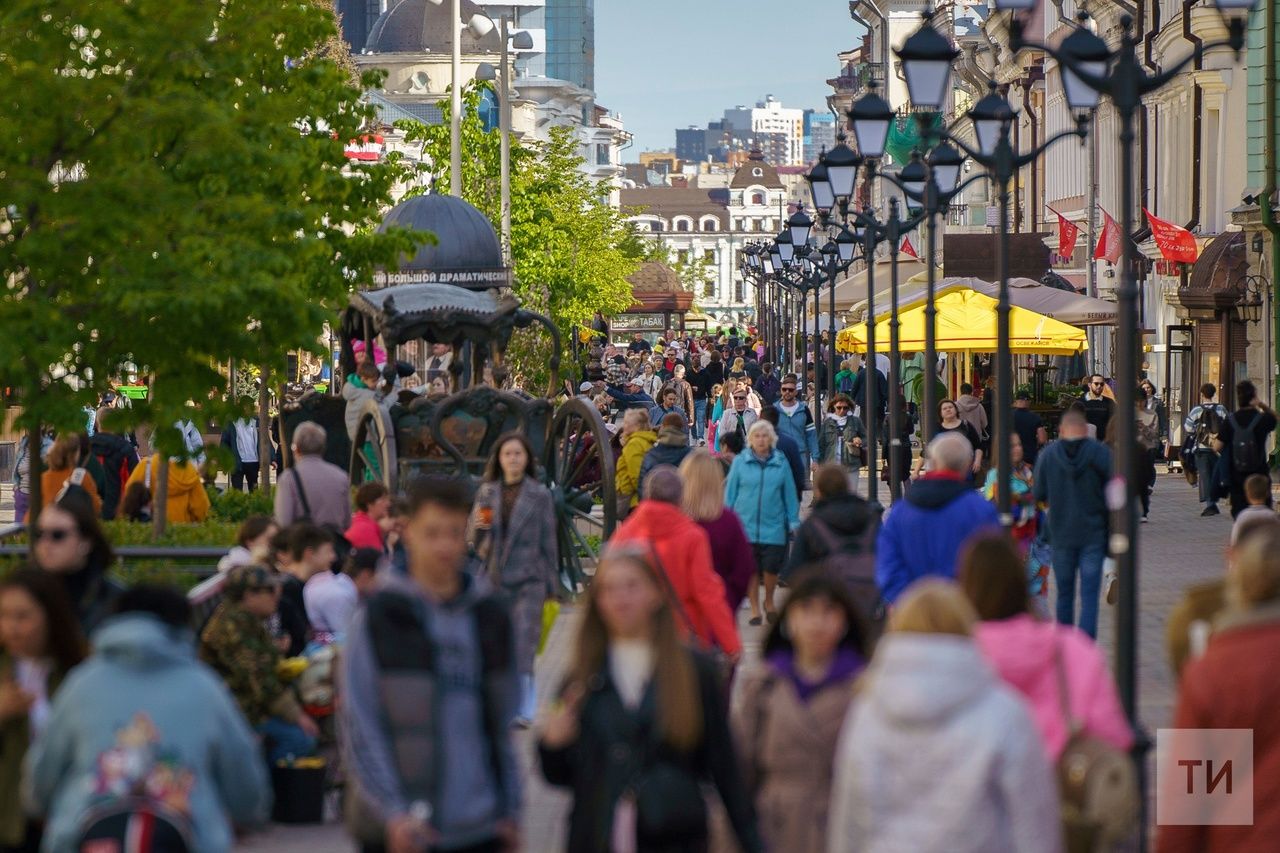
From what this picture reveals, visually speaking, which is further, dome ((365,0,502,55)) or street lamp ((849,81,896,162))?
dome ((365,0,502,55))

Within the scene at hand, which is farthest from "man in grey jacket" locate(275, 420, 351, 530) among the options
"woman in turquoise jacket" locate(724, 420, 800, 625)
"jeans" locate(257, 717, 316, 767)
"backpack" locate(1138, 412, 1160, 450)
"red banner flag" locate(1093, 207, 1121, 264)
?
"red banner flag" locate(1093, 207, 1121, 264)

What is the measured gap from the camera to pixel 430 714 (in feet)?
19.8

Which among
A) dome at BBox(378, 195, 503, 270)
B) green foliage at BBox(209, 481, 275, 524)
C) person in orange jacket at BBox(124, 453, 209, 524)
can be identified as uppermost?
dome at BBox(378, 195, 503, 270)

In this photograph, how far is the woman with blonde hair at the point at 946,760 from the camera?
552 cm

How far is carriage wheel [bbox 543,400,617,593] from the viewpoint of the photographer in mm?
18297

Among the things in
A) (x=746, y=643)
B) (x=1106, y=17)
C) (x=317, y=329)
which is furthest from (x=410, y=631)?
(x=1106, y=17)

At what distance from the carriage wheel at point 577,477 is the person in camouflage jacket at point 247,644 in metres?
8.11

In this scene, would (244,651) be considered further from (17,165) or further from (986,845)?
(986,845)

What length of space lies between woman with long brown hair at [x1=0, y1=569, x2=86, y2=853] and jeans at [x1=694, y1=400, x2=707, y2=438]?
36250 millimetres

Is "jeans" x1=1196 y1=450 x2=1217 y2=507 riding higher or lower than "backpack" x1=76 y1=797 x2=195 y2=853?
lower

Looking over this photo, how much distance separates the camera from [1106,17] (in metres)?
52.0

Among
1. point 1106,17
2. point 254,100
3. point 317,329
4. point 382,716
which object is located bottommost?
point 382,716

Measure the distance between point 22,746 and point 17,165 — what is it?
22.1 feet

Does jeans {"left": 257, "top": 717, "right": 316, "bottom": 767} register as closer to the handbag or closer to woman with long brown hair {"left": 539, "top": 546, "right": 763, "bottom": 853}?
woman with long brown hair {"left": 539, "top": 546, "right": 763, "bottom": 853}
